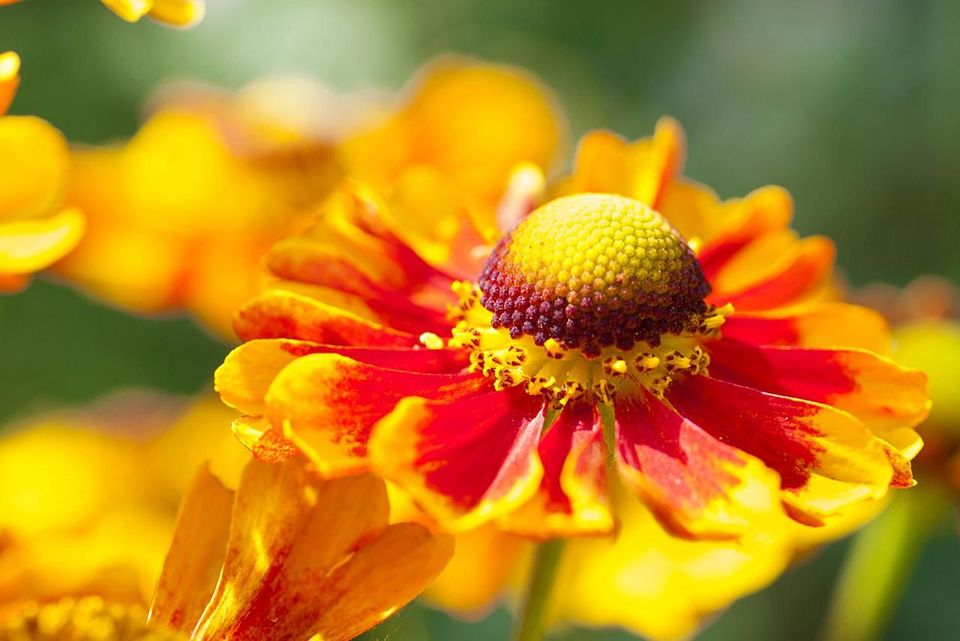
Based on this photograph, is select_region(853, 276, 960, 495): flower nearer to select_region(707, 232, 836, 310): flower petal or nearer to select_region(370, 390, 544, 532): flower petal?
select_region(707, 232, 836, 310): flower petal

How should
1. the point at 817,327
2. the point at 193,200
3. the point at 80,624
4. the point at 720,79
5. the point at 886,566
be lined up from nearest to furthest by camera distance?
the point at 80,624
the point at 817,327
the point at 886,566
the point at 193,200
the point at 720,79

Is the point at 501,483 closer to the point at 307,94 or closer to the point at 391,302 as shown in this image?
the point at 391,302

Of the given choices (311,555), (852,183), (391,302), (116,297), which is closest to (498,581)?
(391,302)

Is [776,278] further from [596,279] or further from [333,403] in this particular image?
[333,403]

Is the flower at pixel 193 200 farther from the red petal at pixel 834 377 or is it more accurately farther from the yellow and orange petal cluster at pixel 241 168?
the red petal at pixel 834 377

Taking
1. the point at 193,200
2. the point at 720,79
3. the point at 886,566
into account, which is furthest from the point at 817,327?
the point at 720,79
